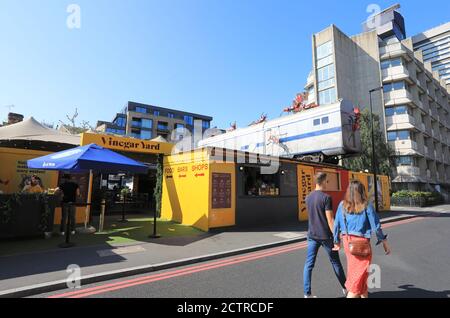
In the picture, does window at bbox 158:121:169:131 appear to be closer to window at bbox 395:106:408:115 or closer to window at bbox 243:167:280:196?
window at bbox 395:106:408:115

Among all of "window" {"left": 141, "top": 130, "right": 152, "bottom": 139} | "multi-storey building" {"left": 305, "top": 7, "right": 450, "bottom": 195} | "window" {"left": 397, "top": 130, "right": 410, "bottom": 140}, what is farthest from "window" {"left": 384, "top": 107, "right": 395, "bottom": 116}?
"window" {"left": 141, "top": 130, "right": 152, "bottom": 139}

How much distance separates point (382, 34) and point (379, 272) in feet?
197

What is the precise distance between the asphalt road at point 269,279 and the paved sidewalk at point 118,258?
0.30 metres

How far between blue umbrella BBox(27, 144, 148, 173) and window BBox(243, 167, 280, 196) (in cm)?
484

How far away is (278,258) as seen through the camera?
6.98 metres

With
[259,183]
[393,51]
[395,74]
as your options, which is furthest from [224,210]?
[393,51]

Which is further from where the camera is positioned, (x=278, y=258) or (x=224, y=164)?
(x=224, y=164)

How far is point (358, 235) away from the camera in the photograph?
147 inches

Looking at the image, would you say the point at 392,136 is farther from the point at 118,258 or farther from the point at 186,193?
the point at 118,258

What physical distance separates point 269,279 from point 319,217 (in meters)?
1.72

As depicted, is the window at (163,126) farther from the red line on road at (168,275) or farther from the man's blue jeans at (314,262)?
the man's blue jeans at (314,262)

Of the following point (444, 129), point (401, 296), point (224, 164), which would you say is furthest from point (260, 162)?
point (444, 129)

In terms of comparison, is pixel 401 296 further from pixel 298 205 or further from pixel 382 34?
pixel 382 34

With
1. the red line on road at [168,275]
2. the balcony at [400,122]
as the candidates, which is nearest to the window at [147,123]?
the balcony at [400,122]
